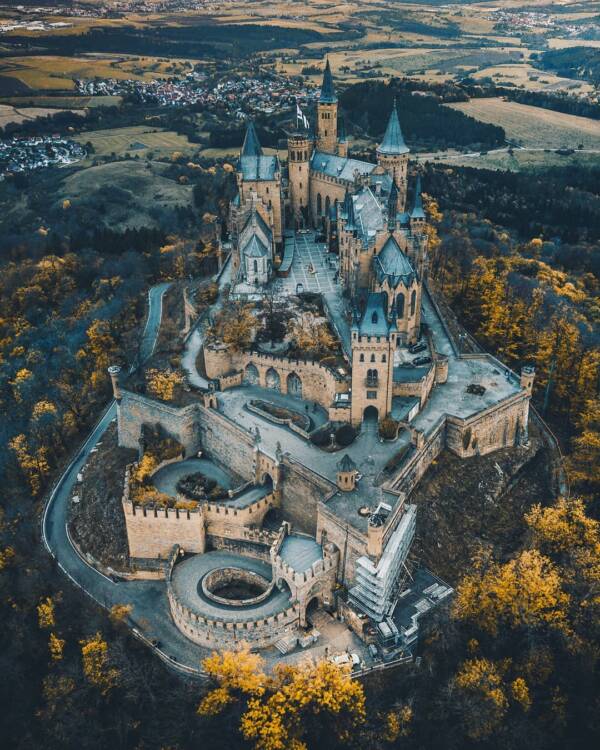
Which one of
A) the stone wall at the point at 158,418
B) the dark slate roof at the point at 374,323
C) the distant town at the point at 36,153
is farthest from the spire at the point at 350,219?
the distant town at the point at 36,153

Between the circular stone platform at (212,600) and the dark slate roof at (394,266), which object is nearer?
the circular stone platform at (212,600)

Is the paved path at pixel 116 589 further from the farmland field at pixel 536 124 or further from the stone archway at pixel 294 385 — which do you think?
the farmland field at pixel 536 124

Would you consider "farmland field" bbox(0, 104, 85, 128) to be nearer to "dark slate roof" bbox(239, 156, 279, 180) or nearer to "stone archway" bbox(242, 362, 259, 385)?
"dark slate roof" bbox(239, 156, 279, 180)

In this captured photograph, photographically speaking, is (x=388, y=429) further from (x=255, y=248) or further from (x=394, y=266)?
(x=255, y=248)

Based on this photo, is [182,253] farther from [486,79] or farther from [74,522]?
[486,79]

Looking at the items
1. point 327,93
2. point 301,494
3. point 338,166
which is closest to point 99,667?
point 301,494

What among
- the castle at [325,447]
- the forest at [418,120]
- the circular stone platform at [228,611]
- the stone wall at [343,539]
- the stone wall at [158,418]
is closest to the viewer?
the circular stone platform at [228,611]
